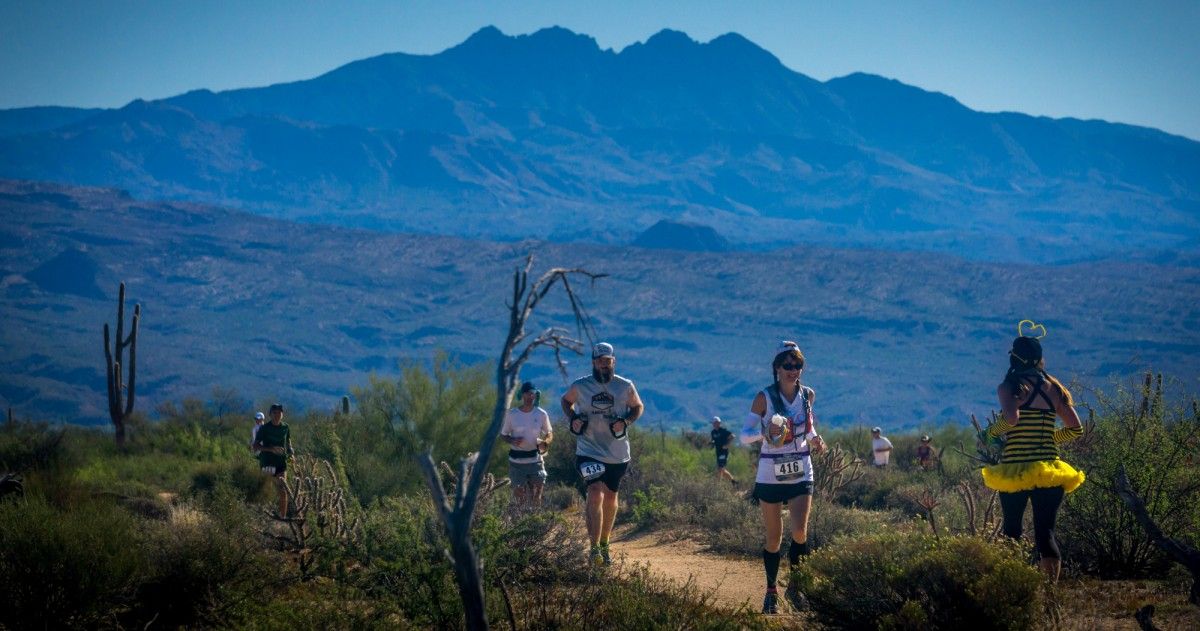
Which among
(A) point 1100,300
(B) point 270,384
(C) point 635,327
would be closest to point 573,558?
(B) point 270,384

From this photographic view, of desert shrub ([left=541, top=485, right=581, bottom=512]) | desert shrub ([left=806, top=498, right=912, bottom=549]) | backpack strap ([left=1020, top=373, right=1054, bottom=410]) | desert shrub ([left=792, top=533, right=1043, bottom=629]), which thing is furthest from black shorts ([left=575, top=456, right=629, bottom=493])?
desert shrub ([left=541, top=485, right=581, bottom=512])

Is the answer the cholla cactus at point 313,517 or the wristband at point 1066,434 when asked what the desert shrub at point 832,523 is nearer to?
the wristband at point 1066,434

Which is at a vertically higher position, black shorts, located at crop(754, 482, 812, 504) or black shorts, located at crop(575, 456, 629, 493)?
black shorts, located at crop(754, 482, 812, 504)

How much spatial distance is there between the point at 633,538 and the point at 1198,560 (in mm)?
7104

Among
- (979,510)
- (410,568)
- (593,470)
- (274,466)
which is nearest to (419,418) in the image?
(274,466)

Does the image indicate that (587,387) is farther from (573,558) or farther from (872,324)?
(872,324)

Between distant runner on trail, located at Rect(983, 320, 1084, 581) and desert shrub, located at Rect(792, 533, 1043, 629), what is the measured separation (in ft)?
1.25

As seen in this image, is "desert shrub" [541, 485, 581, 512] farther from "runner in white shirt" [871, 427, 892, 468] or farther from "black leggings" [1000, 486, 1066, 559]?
"black leggings" [1000, 486, 1066, 559]

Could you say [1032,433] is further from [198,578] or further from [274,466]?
[274,466]

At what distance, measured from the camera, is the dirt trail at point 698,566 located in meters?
9.48

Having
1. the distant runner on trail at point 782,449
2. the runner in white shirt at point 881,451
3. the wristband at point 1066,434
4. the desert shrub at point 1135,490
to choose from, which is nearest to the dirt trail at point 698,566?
the distant runner on trail at point 782,449

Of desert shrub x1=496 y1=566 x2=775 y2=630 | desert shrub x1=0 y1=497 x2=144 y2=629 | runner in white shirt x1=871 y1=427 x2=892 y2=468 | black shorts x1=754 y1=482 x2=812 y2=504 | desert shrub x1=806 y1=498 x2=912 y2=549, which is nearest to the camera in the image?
desert shrub x1=496 y1=566 x2=775 y2=630

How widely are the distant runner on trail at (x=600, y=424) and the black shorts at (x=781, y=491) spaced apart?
145 cm

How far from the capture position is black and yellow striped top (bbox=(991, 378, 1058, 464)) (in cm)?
792
